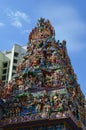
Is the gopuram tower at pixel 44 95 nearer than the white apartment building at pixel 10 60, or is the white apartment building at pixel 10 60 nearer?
the gopuram tower at pixel 44 95

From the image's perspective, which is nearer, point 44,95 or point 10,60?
point 44,95

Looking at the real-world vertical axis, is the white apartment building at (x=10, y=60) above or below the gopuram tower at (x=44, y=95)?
above

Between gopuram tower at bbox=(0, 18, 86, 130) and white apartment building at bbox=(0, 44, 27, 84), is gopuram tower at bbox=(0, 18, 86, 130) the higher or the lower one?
the lower one

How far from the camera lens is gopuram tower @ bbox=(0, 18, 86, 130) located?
35156mm

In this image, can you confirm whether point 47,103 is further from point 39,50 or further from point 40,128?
point 39,50

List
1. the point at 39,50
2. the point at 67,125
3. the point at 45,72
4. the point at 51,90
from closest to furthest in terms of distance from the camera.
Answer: the point at 67,125
the point at 51,90
the point at 45,72
the point at 39,50

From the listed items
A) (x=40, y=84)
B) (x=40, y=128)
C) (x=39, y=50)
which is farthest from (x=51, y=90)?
(x=39, y=50)

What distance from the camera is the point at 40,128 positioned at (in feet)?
116

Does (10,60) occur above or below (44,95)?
above

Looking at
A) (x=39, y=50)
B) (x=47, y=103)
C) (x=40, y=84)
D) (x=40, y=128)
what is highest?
(x=39, y=50)

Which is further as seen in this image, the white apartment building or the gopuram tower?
the white apartment building

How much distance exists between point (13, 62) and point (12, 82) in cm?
2549

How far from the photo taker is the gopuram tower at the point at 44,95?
115 feet

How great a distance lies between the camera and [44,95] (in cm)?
3709
